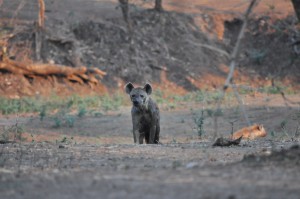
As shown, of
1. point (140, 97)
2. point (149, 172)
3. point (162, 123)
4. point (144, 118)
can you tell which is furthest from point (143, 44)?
point (149, 172)

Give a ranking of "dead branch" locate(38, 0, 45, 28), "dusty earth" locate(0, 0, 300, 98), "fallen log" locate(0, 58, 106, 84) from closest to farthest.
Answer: "fallen log" locate(0, 58, 106, 84)
"dead branch" locate(38, 0, 45, 28)
"dusty earth" locate(0, 0, 300, 98)

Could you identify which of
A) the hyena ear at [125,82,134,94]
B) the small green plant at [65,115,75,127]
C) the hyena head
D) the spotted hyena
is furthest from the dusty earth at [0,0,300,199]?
the hyena ear at [125,82,134,94]

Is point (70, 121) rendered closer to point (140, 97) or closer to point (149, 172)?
point (140, 97)

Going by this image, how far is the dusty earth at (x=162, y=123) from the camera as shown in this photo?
17.8 feet

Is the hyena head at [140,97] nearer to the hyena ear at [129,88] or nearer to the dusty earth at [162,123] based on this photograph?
the hyena ear at [129,88]

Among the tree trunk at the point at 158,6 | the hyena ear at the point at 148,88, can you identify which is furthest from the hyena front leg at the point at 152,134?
the tree trunk at the point at 158,6

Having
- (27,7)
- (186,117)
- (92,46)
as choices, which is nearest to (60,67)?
(92,46)

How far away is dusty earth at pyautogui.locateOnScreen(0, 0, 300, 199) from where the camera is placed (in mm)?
5414

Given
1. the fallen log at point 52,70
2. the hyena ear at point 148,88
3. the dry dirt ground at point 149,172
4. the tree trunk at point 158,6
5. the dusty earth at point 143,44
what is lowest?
the dry dirt ground at point 149,172

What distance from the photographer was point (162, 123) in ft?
57.0

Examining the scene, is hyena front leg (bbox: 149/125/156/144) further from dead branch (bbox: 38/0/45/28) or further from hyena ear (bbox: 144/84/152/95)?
dead branch (bbox: 38/0/45/28)

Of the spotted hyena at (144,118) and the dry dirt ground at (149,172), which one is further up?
the spotted hyena at (144,118)

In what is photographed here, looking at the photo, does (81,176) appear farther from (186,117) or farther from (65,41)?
(65,41)

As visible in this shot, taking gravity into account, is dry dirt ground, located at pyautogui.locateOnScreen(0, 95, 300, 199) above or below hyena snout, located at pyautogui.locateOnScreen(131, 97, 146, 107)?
below
